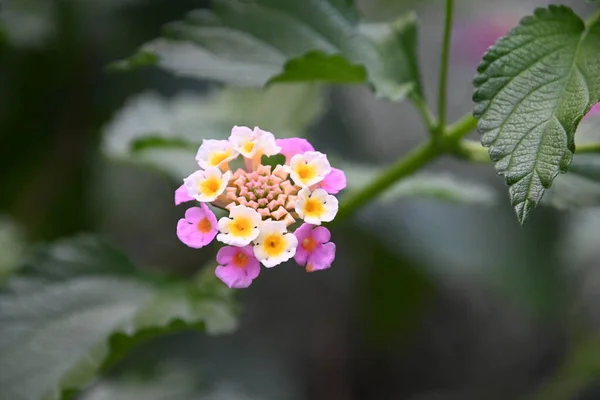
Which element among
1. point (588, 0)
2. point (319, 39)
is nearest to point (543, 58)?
point (588, 0)

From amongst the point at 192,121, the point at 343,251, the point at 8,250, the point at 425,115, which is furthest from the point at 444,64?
the point at 343,251

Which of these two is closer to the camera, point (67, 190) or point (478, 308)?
point (67, 190)

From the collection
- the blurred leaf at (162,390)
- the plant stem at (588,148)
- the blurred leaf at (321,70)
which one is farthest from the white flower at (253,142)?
the blurred leaf at (162,390)

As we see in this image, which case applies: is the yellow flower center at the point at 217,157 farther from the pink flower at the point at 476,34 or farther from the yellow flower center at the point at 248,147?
the pink flower at the point at 476,34

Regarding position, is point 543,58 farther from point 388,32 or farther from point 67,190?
point 67,190

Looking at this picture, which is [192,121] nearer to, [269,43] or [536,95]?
[269,43]

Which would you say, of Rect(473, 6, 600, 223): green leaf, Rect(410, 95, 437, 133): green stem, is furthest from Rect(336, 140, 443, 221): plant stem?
Rect(473, 6, 600, 223): green leaf
